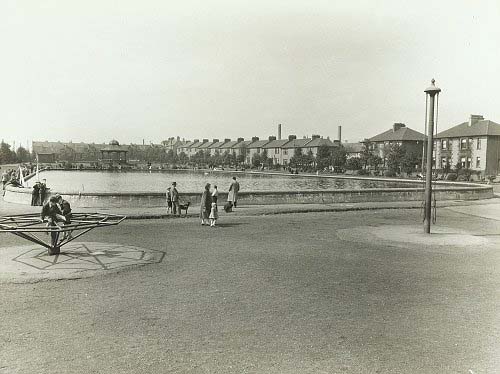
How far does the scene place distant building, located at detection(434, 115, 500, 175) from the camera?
61719 millimetres

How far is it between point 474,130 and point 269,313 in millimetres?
66977

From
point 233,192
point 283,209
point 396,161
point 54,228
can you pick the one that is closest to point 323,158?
point 396,161

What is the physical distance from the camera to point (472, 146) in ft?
210

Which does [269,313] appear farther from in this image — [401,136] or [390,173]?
[401,136]

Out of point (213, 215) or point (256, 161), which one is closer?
point (213, 215)

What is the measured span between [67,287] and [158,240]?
4.70 meters

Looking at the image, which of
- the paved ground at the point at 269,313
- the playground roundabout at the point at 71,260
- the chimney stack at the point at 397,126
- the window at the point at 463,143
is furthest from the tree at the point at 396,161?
the playground roundabout at the point at 71,260

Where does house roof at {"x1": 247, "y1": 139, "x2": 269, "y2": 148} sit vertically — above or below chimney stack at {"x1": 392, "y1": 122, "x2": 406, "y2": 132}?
below

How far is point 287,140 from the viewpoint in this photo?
10812cm

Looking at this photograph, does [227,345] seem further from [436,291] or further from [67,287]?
[436,291]

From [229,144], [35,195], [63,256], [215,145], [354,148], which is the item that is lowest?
[63,256]

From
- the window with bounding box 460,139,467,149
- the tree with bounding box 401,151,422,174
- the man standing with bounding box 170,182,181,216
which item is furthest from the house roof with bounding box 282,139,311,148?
the man standing with bounding box 170,182,181,216

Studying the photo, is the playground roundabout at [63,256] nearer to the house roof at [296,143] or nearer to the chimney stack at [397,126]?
the chimney stack at [397,126]

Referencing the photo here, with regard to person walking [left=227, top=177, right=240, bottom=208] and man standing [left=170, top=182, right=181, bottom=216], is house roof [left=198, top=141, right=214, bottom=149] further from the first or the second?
man standing [left=170, top=182, right=181, bottom=216]
